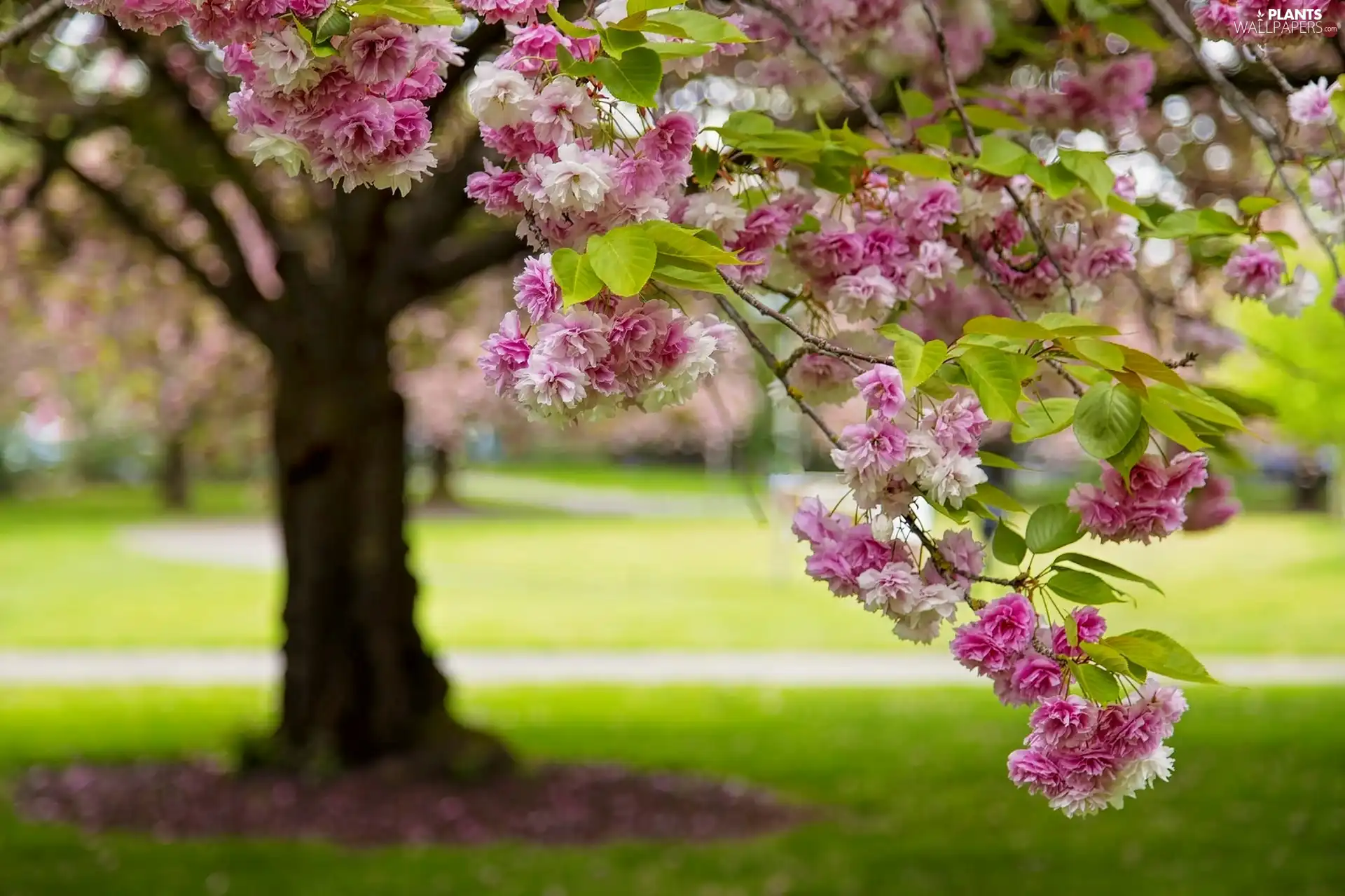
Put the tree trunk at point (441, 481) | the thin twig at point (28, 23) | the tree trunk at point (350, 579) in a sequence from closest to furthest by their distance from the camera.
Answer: the thin twig at point (28, 23), the tree trunk at point (350, 579), the tree trunk at point (441, 481)

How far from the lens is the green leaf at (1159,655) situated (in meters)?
1.73

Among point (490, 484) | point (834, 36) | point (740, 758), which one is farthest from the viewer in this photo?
point (490, 484)

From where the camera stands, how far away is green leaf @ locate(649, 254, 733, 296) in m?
1.63

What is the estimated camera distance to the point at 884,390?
1.68 metres

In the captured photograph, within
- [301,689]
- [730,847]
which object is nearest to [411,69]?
[730,847]

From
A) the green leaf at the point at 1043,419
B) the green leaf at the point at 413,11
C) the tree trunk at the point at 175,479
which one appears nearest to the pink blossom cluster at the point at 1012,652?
the green leaf at the point at 1043,419

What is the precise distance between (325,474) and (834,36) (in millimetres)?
4570

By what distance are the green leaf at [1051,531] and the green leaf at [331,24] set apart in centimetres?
108

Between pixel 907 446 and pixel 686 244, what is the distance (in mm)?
374

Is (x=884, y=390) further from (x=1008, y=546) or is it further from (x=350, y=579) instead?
(x=350, y=579)

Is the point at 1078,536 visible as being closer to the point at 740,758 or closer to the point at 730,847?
the point at 730,847

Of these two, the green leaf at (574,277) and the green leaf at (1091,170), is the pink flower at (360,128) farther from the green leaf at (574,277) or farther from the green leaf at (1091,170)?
the green leaf at (1091,170)

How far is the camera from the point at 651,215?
1.74 metres

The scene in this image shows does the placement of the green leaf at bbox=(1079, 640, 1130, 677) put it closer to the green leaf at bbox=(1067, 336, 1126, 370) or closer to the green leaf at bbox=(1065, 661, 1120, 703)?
the green leaf at bbox=(1065, 661, 1120, 703)
